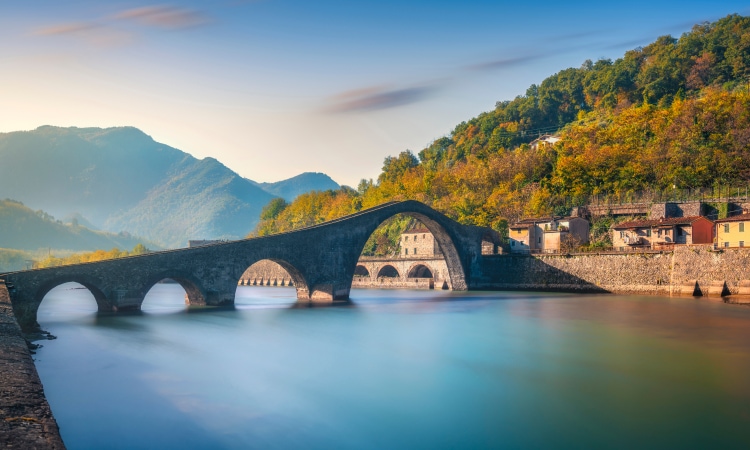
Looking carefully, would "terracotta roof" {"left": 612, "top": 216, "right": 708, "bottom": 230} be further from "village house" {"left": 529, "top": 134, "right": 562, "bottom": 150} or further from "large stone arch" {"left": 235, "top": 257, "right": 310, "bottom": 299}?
"village house" {"left": 529, "top": 134, "right": 562, "bottom": 150}

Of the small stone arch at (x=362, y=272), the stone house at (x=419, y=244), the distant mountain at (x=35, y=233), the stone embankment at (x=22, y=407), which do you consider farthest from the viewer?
the distant mountain at (x=35, y=233)

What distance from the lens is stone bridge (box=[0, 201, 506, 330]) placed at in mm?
23641

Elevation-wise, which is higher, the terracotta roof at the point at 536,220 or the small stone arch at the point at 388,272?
the terracotta roof at the point at 536,220

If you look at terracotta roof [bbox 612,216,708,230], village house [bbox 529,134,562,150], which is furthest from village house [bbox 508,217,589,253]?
village house [bbox 529,134,562,150]

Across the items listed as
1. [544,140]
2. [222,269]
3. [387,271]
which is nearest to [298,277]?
[222,269]

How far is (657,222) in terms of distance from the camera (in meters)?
37.3

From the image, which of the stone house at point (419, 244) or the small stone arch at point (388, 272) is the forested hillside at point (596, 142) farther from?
the small stone arch at point (388, 272)

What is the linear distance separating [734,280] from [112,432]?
2968 cm

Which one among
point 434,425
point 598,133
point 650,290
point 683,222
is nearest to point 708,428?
point 434,425

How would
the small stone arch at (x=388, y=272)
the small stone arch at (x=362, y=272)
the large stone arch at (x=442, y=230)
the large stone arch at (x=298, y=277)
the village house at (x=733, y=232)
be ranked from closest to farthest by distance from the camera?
the village house at (x=733, y=232)
the large stone arch at (x=298, y=277)
the large stone arch at (x=442, y=230)
the small stone arch at (x=388, y=272)
the small stone arch at (x=362, y=272)

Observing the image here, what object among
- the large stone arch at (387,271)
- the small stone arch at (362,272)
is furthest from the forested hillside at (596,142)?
the small stone arch at (362,272)

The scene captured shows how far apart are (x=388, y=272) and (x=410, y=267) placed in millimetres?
5081

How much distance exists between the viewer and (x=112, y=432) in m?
10.7

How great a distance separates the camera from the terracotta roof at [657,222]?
36000 millimetres
